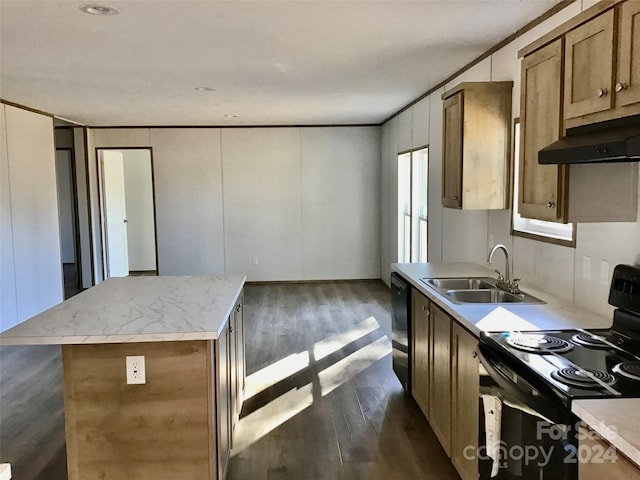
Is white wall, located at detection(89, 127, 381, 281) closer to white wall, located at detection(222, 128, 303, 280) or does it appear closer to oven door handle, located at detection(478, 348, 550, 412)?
white wall, located at detection(222, 128, 303, 280)

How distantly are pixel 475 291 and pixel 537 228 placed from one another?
58 centimetres

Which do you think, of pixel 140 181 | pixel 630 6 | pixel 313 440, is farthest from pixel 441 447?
pixel 140 181

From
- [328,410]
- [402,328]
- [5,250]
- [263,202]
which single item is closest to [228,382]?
[328,410]

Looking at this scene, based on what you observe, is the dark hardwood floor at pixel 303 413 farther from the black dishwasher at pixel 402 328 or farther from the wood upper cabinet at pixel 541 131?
the wood upper cabinet at pixel 541 131

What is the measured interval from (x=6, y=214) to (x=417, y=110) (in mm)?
4556

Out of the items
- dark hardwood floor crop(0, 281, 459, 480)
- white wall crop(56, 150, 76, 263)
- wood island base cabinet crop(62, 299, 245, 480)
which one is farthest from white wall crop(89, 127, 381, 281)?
wood island base cabinet crop(62, 299, 245, 480)

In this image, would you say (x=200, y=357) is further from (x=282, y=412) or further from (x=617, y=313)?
(x=617, y=313)

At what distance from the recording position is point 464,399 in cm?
246

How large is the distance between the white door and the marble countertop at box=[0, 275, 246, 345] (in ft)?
17.4

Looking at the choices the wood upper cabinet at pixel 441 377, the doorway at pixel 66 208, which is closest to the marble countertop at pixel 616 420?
the wood upper cabinet at pixel 441 377

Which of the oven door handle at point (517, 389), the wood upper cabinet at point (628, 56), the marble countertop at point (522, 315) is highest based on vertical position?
the wood upper cabinet at point (628, 56)

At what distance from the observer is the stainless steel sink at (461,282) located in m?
3.31

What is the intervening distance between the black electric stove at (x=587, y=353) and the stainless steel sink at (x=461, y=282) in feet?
3.71

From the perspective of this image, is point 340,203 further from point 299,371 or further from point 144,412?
point 144,412
